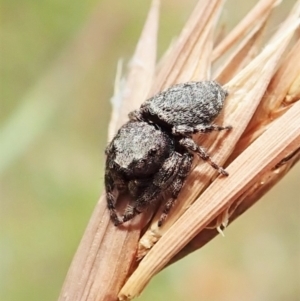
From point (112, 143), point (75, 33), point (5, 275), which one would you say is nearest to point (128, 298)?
point (112, 143)

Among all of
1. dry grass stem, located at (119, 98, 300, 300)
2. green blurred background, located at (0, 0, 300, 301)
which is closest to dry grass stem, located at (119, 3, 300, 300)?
dry grass stem, located at (119, 98, 300, 300)

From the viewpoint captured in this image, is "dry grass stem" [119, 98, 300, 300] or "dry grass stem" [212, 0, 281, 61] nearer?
"dry grass stem" [119, 98, 300, 300]

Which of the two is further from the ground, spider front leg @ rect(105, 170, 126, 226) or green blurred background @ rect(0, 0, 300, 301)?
spider front leg @ rect(105, 170, 126, 226)

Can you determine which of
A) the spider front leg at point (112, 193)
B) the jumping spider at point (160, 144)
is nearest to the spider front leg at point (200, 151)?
the jumping spider at point (160, 144)

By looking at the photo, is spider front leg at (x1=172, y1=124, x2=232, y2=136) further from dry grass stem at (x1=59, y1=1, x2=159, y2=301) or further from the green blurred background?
the green blurred background

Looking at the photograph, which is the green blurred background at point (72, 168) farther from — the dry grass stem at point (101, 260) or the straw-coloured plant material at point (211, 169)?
the dry grass stem at point (101, 260)

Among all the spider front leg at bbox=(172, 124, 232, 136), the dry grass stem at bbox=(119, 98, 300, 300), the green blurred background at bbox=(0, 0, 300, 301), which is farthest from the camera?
the green blurred background at bbox=(0, 0, 300, 301)

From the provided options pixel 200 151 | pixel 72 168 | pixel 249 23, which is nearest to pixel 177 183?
pixel 200 151
